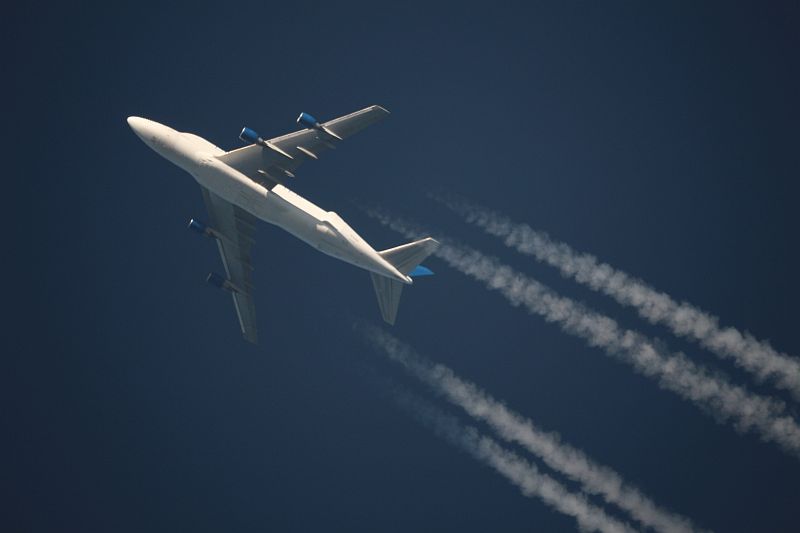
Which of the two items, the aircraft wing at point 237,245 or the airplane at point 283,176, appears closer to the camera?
the airplane at point 283,176

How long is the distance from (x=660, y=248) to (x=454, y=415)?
151 feet

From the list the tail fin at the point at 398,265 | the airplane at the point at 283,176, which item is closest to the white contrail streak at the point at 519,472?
the tail fin at the point at 398,265

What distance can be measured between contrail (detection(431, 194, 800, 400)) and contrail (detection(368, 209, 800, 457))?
94.3 inches

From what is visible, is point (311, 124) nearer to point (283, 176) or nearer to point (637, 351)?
point (283, 176)

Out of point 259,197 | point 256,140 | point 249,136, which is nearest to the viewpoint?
point 249,136

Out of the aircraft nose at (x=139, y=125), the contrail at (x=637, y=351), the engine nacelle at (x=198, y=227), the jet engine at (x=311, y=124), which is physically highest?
the contrail at (x=637, y=351)

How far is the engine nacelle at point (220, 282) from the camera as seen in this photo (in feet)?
186

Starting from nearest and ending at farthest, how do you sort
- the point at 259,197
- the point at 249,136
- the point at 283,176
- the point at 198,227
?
the point at 249,136, the point at 259,197, the point at 283,176, the point at 198,227

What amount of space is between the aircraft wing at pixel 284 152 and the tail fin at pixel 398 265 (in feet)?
32.0

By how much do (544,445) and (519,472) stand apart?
3480 millimetres

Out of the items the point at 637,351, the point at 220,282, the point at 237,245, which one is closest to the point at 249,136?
the point at 237,245

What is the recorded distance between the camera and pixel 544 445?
204 ft

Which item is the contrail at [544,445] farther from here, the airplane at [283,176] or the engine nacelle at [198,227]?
the engine nacelle at [198,227]

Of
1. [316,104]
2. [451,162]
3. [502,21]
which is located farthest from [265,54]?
[502,21]
